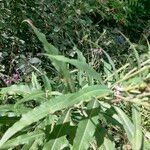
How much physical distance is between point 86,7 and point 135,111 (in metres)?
3.13

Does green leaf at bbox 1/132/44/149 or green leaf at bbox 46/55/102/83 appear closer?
green leaf at bbox 46/55/102/83

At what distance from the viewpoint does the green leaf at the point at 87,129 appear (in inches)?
68.6

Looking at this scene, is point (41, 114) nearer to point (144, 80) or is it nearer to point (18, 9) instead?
point (144, 80)

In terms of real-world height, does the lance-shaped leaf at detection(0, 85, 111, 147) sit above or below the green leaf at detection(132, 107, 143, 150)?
above

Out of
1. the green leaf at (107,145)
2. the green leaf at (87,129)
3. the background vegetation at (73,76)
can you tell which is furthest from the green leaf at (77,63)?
the green leaf at (107,145)

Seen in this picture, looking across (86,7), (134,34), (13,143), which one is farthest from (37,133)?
(134,34)

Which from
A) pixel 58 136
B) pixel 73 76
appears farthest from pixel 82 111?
pixel 73 76

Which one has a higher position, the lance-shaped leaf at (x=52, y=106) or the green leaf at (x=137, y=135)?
the lance-shaped leaf at (x=52, y=106)

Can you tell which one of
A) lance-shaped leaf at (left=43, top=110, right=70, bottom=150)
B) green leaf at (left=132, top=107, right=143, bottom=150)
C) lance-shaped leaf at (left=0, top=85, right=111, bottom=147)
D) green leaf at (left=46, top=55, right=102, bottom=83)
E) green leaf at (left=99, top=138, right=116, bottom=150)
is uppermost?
green leaf at (left=46, top=55, right=102, bottom=83)

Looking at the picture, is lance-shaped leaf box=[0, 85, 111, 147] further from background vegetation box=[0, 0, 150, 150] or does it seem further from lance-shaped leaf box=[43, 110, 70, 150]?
lance-shaped leaf box=[43, 110, 70, 150]

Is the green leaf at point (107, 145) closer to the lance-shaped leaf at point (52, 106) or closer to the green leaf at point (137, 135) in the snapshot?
the green leaf at point (137, 135)

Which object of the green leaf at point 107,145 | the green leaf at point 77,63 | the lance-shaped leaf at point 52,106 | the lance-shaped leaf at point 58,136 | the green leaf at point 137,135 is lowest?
the green leaf at point 107,145

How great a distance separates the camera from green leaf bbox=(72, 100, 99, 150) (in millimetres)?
Result: 1743

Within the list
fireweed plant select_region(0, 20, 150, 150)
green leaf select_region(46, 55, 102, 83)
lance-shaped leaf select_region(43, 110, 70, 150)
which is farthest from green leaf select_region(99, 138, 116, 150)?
green leaf select_region(46, 55, 102, 83)
